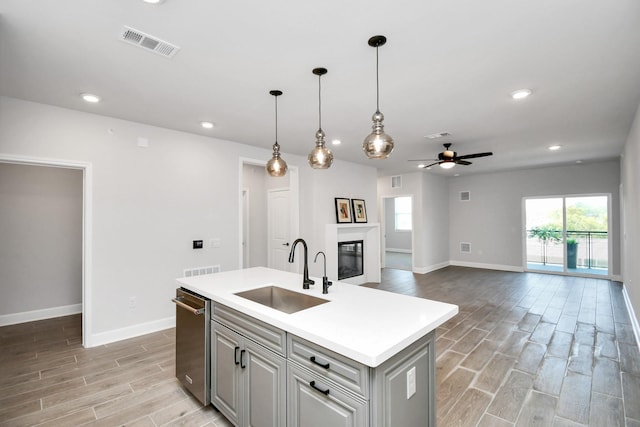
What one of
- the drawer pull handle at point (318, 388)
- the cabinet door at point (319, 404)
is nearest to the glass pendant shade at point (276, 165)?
the cabinet door at point (319, 404)

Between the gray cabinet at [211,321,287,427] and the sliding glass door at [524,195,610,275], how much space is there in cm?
839

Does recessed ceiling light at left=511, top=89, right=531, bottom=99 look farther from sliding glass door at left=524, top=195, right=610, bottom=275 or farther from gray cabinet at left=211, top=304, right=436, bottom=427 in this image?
sliding glass door at left=524, top=195, right=610, bottom=275

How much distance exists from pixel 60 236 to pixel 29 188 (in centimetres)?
78

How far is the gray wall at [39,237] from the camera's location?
4.24m

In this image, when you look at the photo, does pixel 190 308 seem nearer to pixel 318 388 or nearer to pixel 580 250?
pixel 318 388

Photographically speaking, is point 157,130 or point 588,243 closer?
point 157,130

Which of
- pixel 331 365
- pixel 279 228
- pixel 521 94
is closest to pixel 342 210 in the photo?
pixel 279 228

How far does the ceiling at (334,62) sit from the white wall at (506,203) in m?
3.89

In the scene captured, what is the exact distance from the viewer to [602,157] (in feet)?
20.9

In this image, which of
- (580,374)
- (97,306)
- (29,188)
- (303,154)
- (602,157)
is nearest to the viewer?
(580,374)

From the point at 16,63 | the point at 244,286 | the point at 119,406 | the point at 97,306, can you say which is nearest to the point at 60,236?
the point at 97,306

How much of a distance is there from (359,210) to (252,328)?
4.99 m

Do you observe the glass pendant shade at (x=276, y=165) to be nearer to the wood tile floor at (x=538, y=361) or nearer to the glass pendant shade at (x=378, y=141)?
the glass pendant shade at (x=378, y=141)

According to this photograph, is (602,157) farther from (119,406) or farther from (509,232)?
(119,406)
